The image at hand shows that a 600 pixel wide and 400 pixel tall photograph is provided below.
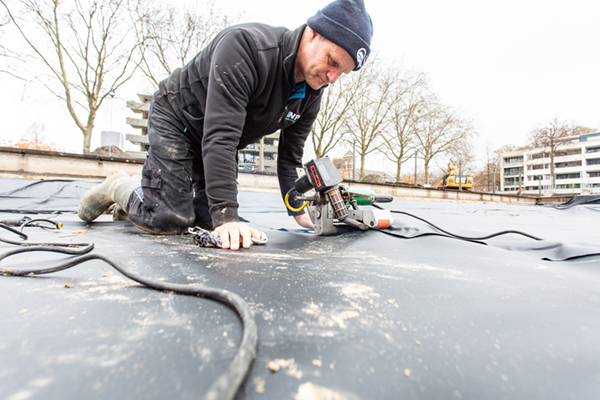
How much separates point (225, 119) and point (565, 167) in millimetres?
54712

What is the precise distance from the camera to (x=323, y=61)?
3.73 feet

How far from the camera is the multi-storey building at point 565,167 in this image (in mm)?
36500

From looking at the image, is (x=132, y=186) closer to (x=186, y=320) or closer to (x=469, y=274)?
(x=186, y=320)

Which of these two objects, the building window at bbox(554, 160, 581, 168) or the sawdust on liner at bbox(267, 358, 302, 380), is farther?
the building window at bbox(554, 160, 581, 168)

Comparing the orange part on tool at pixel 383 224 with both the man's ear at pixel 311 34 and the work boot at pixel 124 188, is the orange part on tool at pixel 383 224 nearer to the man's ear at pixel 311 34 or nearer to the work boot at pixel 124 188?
the man's ear at pixel 311 34

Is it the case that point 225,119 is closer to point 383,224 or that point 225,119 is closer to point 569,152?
point 383,224

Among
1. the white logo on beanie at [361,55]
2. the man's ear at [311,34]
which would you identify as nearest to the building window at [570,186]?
the white logo on beanie at [361,55]

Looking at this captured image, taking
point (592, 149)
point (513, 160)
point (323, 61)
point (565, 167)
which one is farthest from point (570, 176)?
point (323, 61)

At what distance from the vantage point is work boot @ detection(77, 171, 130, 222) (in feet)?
5.78

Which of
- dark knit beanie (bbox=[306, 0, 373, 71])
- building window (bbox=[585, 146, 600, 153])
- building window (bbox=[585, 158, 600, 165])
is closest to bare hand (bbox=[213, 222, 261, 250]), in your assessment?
dark knit beanie (bbox=[306, 0, 373, 71])

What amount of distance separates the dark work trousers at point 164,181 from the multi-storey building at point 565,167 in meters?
41.8

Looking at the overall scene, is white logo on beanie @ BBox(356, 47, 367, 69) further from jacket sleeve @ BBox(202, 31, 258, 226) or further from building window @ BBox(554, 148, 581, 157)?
building window @ BBox(554, 148, 581, 157)

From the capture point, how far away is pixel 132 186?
5.47 ft

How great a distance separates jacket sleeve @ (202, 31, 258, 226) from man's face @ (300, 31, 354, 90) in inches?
9.7
